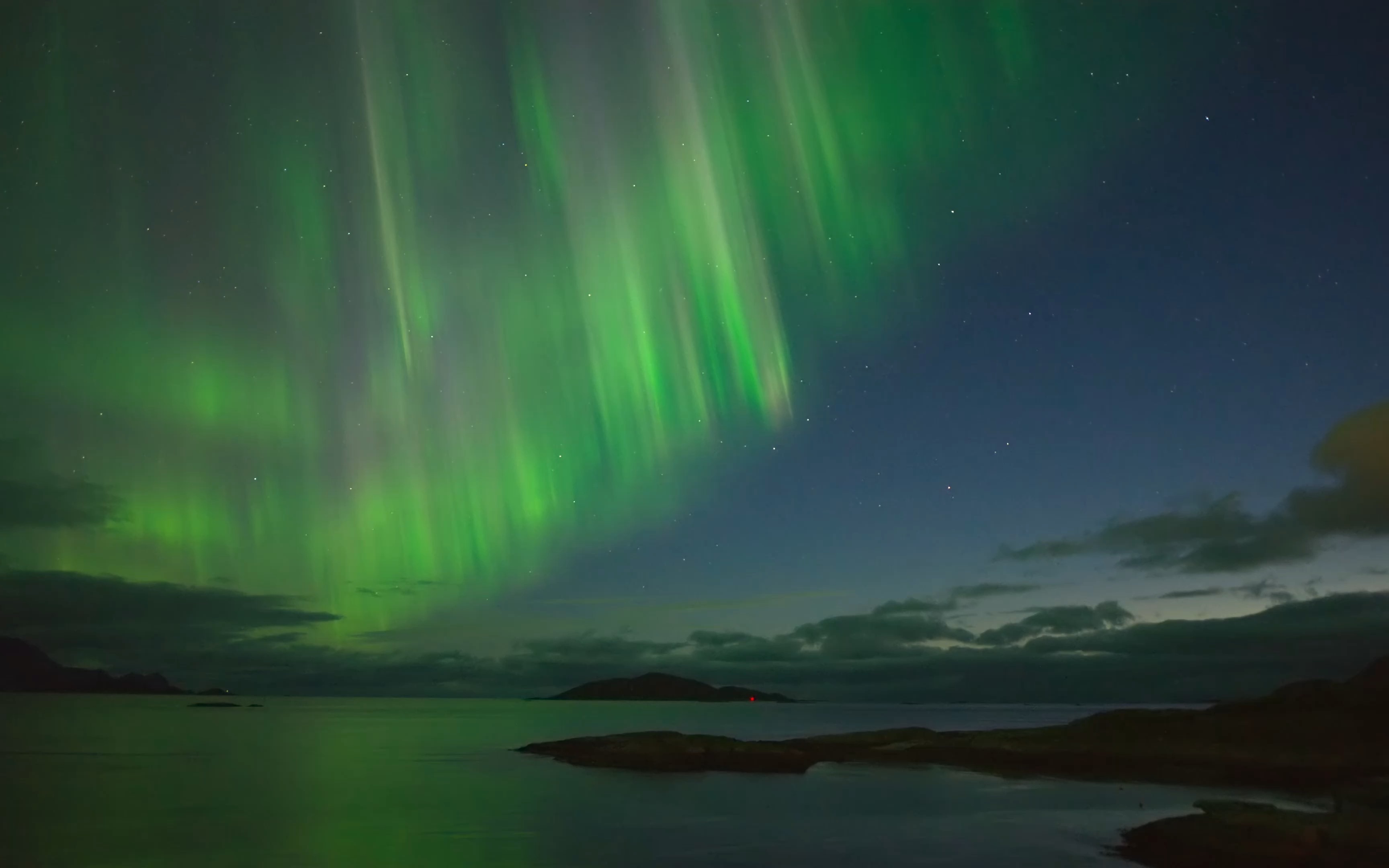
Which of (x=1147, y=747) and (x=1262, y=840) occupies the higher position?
(x=1262, y=840)

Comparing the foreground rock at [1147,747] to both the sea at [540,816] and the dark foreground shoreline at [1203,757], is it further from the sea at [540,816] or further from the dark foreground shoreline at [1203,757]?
the sea at [540,816]

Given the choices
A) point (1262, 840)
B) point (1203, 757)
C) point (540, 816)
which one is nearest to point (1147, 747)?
point (1203, 757)

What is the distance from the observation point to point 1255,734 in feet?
239

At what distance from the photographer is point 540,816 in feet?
171

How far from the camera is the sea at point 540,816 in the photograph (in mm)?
39906

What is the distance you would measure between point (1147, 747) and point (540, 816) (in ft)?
171

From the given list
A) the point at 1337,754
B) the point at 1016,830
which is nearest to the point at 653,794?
the point at 1016,830

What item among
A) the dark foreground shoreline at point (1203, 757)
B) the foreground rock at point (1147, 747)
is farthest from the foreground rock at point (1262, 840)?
the foreground rock at point (1147, 747)

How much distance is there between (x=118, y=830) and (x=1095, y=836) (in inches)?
1891

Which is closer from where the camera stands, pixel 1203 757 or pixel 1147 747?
pixel 1203 757

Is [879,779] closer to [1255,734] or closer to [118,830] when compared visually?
[1255,734]

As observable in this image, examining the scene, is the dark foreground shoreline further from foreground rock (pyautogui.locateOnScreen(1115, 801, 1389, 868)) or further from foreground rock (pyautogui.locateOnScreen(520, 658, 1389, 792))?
foreground rock (pyautogui.locateOnScreen(520, 658, 1389, 792))

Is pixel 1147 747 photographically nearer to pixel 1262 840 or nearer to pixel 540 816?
pixel 1262 840

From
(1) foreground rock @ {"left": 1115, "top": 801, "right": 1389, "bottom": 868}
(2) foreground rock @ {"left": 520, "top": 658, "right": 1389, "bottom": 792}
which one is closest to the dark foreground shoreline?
(1) foreground rock @ {"left": 1115, "top": 801, "right": 1389, "bottom": 868}
